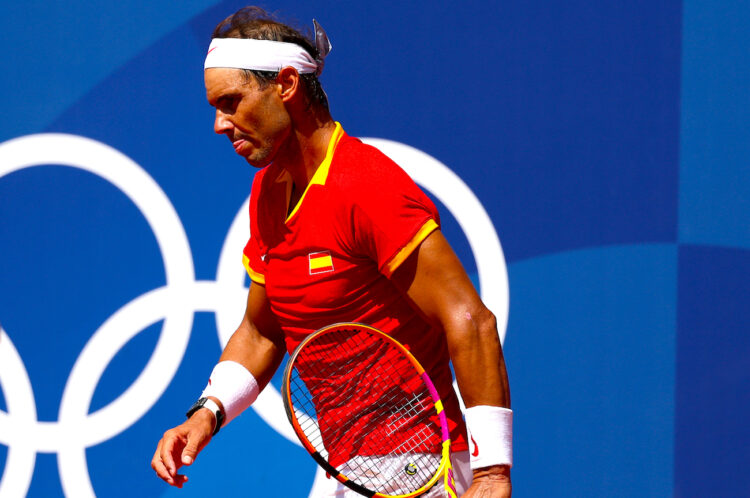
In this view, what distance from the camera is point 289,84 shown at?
6.83ft

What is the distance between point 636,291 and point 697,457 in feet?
2.11

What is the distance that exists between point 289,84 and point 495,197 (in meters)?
1.36

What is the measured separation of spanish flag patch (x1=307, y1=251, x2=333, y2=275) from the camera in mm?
1977

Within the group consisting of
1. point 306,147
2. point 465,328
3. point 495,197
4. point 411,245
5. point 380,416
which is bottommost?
point 380,416

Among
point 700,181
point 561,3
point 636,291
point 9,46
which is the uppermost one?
point 561,3

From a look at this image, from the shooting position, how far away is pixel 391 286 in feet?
6.57

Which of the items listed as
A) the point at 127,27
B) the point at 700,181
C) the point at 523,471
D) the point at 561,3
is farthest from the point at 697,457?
the point at 127,27

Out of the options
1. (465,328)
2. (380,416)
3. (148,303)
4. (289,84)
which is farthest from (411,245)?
(148,303)

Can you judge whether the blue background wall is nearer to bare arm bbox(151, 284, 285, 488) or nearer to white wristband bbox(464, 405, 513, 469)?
bare arm bbox(151, 284, 285, 488)

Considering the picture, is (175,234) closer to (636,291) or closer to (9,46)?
(9,46)

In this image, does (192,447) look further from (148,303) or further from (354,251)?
(148,303)

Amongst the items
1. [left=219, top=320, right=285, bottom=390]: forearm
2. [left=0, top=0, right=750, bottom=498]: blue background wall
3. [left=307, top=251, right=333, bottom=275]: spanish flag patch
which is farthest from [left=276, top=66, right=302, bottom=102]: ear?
[left=0, top=0, right=750, bottom=498]: blue background wall

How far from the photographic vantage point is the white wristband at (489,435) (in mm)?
1812

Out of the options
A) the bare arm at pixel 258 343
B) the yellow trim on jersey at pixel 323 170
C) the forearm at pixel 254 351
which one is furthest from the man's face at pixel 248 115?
the forearm at pixel 254 351
